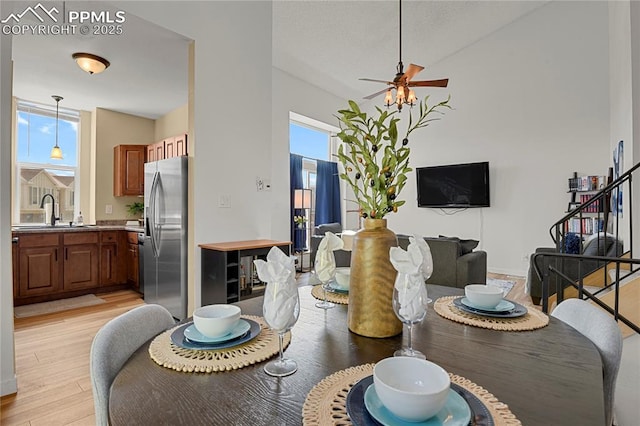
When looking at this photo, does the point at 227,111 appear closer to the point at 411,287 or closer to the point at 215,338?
the point at 215,338

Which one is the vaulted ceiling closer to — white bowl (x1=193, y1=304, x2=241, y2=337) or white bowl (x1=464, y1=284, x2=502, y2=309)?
white bowl (x1=193, y1=304, x2=241, y2=337)

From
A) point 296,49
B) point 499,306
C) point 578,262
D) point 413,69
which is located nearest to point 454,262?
point 578,262

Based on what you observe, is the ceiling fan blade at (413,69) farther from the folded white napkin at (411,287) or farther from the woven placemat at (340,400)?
the woven placemat at (340,400)

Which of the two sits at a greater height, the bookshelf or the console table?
the bookshelf

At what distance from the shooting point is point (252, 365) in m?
0.79

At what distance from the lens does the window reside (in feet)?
14.1

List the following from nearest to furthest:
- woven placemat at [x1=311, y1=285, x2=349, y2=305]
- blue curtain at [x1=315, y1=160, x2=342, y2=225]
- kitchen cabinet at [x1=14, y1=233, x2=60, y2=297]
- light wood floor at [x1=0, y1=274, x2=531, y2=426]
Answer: woven placemat at [x1=311, y1=285, x2=349, y2=305]
light wood floor at [x1=0, y1=274, x2=531, y2=426]
kitchen cabinet at [x1=14, y1=233, x2=60, y2=297]
blue curtain at [x1=315, y1=160, x2=342, y2=225]

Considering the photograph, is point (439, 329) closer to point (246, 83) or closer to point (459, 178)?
point (246, 83)

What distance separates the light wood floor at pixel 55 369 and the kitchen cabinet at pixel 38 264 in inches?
20.7

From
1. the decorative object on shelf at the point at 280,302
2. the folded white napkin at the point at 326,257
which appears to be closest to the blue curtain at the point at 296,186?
the folded white napkin at the point at 326,257

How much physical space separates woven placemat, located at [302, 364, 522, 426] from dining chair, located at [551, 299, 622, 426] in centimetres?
43

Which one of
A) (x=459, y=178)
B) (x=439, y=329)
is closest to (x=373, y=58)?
(x=459, y=178)

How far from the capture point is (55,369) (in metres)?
2.27

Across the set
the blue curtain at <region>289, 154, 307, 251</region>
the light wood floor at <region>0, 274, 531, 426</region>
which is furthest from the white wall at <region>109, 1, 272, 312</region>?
the blue curtain at <region>289, 154, 307, 251</region>
